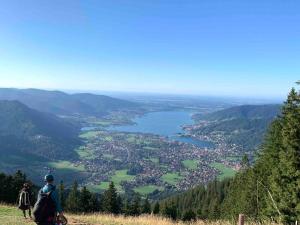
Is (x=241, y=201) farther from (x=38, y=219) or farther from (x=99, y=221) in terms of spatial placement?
(x=38, y=219)

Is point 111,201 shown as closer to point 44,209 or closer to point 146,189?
point 44,209

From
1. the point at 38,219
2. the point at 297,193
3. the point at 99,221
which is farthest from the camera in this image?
the point at 297,193

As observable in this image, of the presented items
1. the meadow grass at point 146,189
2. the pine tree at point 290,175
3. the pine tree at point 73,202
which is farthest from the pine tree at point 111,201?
the meadow grass at point 146,189

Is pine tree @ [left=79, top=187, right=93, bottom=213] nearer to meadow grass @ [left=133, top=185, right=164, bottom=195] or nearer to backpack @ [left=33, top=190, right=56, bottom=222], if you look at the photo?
backpack @ [left=33, top=190, right=56, bottom=222]

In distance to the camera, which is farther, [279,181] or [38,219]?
[279,181]

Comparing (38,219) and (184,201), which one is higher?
(38,219)

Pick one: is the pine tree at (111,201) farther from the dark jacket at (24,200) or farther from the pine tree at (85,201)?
the dark jacket at (24,200)

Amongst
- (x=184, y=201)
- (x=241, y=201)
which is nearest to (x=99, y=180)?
(x=184, y=201)

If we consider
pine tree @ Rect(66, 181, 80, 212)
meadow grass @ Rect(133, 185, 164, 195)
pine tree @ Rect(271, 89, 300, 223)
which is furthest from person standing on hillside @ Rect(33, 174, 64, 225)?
meadow grass @ Rect(133, 185, 164, 195)

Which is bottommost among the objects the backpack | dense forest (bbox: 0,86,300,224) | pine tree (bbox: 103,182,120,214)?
pine tree (bbox: 103,182,120,214)
